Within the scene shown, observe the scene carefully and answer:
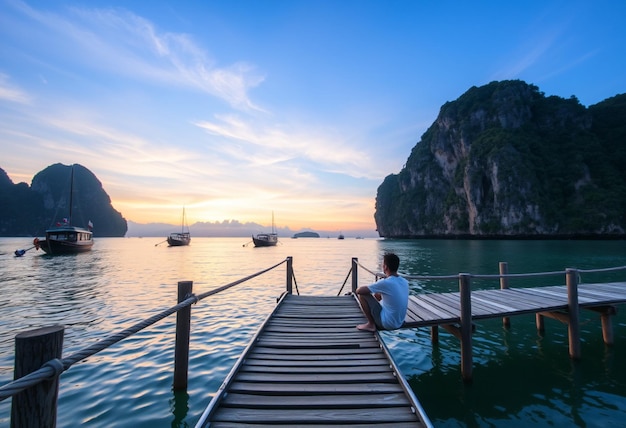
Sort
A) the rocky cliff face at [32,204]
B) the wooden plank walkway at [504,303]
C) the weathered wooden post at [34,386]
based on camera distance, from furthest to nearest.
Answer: the rocky cliff face at [32,204]
the wooden plank walkway at [504,303]
the weathered wooden post at [34,386]

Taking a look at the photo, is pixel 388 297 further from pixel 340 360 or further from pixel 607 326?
pixel 607 326

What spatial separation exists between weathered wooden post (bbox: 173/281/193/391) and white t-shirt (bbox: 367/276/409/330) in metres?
3.41

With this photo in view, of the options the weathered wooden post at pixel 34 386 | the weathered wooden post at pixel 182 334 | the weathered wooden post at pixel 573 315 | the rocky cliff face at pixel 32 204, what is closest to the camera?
the weathered wooden post at pixel 34 386

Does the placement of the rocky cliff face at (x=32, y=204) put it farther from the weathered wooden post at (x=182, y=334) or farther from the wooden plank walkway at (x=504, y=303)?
the wooden plank walkway at (x=504, y=303)

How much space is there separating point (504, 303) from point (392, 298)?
4610 mm

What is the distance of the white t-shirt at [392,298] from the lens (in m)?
5.90

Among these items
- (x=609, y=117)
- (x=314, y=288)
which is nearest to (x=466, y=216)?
(x=609, y=117)

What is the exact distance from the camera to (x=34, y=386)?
6.54 feet

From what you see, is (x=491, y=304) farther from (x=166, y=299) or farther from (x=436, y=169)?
(x=436, y=169)

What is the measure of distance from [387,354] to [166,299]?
46.6 ft

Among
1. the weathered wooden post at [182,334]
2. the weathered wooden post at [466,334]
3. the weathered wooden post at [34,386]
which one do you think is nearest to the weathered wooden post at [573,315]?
the weathered wooden post at [466,334]

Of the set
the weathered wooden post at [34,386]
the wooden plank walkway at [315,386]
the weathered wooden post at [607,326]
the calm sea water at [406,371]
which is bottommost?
the calm sea water at [406,371]

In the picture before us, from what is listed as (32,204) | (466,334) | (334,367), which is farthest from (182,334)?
(32,204)

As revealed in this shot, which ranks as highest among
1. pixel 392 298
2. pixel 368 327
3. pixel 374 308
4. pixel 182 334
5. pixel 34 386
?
pixel 34 386
